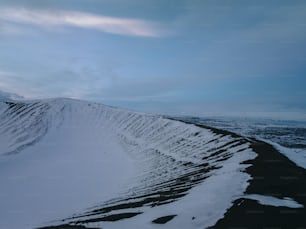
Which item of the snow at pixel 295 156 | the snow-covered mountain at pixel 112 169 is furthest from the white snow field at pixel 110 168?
the snow at pixel 295 156

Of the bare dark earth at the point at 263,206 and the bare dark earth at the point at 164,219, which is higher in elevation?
the bare dark earth at the point at 263,206

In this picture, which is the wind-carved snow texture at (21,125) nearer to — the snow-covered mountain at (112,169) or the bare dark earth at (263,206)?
the snow-covered mountain at (112,169)

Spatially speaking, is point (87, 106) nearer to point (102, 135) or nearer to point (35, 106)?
point (35, 106)

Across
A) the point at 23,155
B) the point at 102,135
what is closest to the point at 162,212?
the point at 23,155

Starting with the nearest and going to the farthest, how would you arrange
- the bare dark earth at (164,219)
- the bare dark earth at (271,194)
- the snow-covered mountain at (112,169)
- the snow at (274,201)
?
the bare dark earth at (271,194) → the bare dark earth at (164,219) → the snow at (274,201) → the snow-covered mountain at (112,169)

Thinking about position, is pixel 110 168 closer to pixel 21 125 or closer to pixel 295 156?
pixel 295 156
